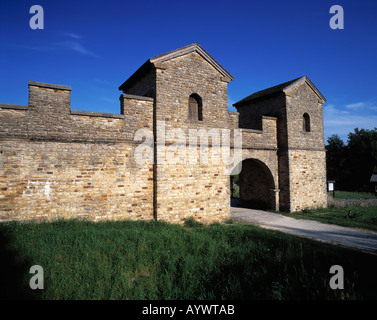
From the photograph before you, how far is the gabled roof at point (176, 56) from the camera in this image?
343 inches

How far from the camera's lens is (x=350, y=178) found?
30.8m

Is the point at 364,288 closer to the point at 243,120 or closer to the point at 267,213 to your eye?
the point at 267,213

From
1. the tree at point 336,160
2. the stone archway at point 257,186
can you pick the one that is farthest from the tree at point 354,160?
the stone archway at point 257,186

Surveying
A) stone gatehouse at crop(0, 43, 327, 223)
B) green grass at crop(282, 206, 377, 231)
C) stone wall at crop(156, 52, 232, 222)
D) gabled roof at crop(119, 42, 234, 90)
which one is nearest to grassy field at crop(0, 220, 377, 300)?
stone gatehouse at crop(0, 43, 327, 223)

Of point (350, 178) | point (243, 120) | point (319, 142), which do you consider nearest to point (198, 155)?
point (243, 120)

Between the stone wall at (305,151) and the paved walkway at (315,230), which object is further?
the stone wall at (305,151)

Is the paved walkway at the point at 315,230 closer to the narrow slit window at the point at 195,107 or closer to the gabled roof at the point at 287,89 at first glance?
the narrow slit window at the point at 195,107

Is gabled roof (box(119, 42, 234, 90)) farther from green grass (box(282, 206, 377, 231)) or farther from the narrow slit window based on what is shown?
green grass (box(282, 206, 377, 231))

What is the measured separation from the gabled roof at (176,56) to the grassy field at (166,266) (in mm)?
6307

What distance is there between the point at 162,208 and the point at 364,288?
244 inches

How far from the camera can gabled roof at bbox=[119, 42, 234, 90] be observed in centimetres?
871

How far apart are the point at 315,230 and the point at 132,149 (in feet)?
25.6

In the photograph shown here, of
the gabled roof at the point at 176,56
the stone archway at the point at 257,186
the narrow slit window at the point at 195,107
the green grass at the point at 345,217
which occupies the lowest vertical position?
the green grass at the point at 345,217

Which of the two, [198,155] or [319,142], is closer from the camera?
[198,155]
